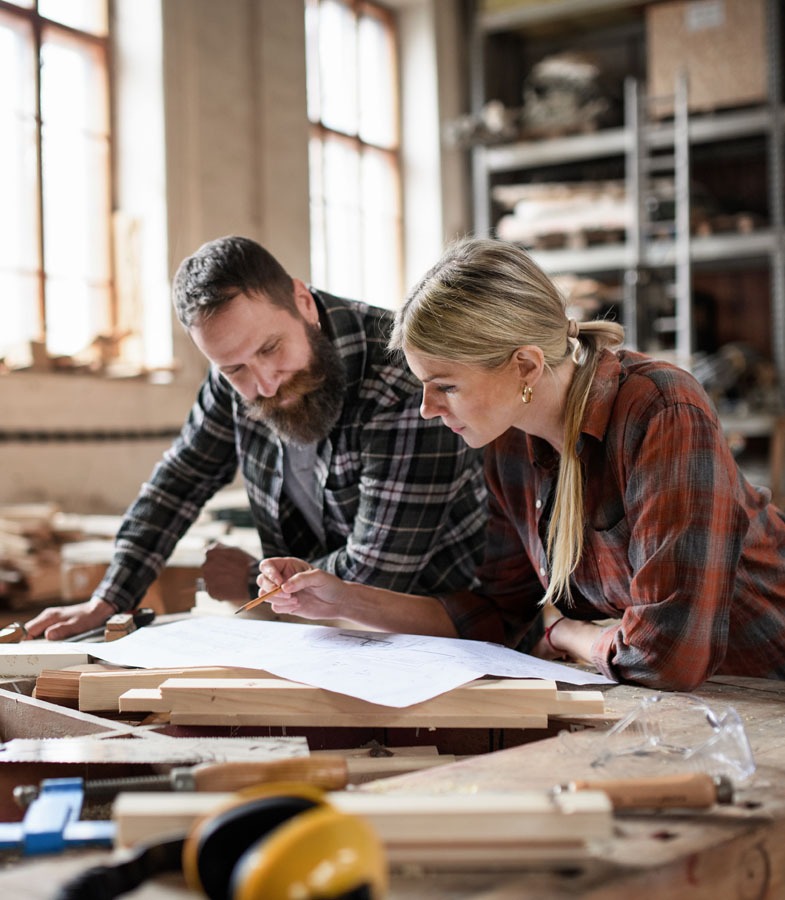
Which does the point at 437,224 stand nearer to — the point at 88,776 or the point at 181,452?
the point at 181,452

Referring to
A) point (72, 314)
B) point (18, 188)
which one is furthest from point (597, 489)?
point (72, 314)

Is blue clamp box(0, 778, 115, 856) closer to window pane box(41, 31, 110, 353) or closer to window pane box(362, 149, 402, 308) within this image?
window pane box(41, 31, 110, 353)

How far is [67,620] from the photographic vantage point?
221cm

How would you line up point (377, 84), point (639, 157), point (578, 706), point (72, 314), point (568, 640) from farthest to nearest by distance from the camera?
1. point (377, 84)
2. point (639, 157)
3. point (72, 314)
4. point (568, 640)
5. point (578, 706)

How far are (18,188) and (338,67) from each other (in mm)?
3314

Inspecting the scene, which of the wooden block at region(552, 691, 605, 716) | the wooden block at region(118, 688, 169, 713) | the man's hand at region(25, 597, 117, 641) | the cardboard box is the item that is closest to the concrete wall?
the cardboard box

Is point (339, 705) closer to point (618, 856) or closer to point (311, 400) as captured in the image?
point (618, 856)

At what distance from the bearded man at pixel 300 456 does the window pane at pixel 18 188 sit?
3391 millimetres

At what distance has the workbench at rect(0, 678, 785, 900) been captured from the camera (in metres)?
0.91

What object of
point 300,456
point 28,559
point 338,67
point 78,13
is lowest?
point 28,559

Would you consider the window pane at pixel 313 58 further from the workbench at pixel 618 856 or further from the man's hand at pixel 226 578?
the workbench at pixel 618 856

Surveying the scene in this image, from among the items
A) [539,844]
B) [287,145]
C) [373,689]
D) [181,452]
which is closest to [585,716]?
[373,689]

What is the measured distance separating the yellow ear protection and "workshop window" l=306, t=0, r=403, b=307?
Result: 7.11m

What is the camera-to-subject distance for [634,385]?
1.74m
